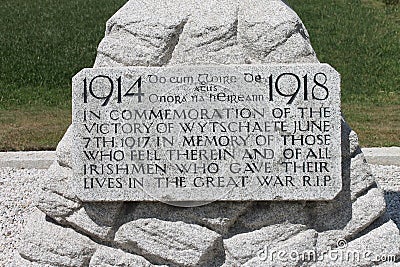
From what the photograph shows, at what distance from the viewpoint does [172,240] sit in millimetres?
4801

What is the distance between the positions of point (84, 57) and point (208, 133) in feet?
30.9

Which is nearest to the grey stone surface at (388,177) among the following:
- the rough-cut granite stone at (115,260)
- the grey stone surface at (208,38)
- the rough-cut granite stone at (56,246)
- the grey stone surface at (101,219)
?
the grey stone surface at (208,38)

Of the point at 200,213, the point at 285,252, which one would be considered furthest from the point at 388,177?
the point at 200,213

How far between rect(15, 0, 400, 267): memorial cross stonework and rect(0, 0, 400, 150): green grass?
3.83 m

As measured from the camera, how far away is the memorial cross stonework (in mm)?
4734

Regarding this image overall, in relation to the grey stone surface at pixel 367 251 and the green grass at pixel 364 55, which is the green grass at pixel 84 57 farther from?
the grey stone surface at pixel 367 251

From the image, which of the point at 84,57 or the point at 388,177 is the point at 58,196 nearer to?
the point at 388,177

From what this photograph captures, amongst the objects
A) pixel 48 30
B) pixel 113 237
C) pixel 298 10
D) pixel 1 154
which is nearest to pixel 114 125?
pixel 113 237

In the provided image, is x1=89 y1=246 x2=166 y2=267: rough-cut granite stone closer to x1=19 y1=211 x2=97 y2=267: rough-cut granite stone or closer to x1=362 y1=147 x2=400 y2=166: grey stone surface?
x1=19 y1=211 x2=97 y2=267: rough-cut granite stone

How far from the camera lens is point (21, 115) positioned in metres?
10.1

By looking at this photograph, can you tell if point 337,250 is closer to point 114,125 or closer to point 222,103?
point 222,103

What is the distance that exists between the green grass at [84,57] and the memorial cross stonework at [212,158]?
3829 mm

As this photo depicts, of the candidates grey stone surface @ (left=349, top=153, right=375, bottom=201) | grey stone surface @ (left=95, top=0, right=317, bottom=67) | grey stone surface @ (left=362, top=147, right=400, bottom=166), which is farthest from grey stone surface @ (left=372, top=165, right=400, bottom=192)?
grey stone surface @ (left=95, top=0, right=317, bottom=67)

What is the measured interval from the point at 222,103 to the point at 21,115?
233 inches
